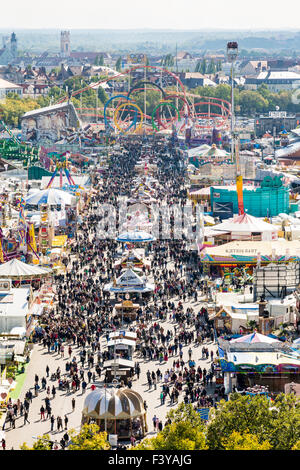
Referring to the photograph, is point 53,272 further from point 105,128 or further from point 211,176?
point 105,128

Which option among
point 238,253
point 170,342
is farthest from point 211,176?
point 170,342

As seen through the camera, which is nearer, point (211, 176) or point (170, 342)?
point (170, 342)

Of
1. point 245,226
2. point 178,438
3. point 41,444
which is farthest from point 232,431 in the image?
point 245,226

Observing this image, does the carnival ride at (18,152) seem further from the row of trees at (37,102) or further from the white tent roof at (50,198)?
the row of trees at (37,102)

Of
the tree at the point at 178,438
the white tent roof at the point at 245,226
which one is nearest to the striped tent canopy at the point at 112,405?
the tree at the point at 178,438

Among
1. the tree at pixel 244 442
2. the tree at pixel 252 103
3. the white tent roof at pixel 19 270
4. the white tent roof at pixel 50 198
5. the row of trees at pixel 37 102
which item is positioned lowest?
the tree at pixel 252 103
